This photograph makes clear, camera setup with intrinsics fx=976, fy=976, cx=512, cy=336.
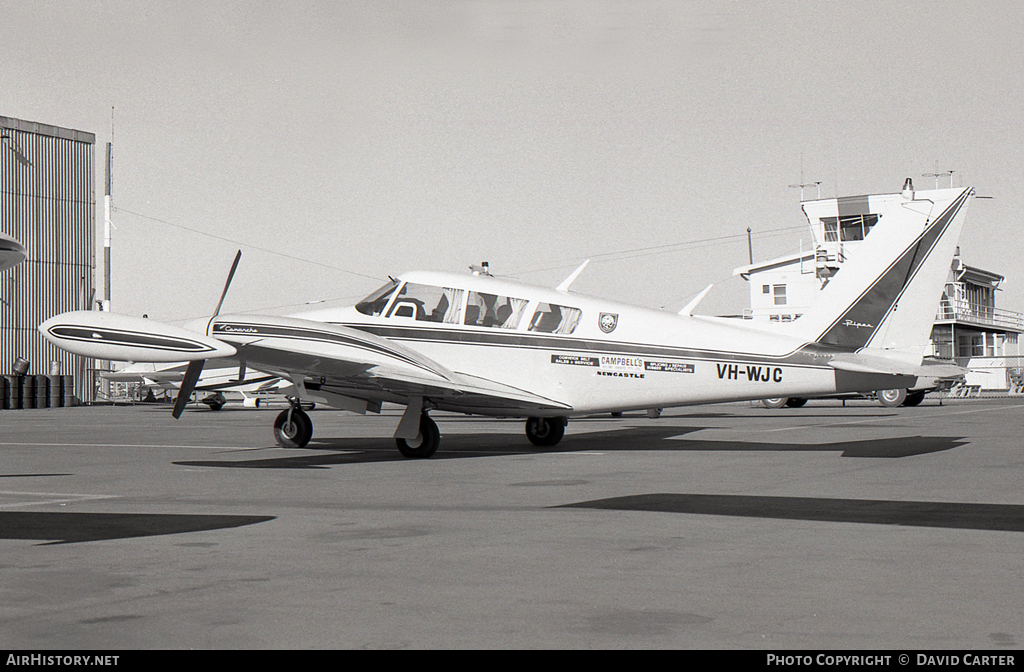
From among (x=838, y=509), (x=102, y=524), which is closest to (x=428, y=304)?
(x=102, y=524)

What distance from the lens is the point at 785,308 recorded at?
64188 millimetres

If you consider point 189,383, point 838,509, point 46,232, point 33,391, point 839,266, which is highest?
point 46,232

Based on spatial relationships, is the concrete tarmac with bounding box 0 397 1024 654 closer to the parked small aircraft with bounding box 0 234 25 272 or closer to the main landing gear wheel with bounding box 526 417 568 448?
the parked small aircraft with bounding box 0 234 25 272

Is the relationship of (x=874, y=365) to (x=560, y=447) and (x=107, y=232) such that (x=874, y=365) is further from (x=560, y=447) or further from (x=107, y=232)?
(x=107, y=232)

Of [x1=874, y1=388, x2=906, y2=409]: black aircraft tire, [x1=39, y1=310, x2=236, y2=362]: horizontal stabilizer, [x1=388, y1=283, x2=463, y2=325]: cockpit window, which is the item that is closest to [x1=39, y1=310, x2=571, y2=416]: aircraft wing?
[x1=39, y1=310, x2=236, y2=362]: horizontal stabilizer

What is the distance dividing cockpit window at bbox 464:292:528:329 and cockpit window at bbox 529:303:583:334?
29cm

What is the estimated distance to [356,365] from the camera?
1494cm

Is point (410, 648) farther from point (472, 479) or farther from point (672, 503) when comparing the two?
point (472, 479)

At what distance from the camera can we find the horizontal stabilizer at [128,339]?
13.1 m

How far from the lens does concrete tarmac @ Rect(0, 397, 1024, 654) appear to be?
15.4 feet

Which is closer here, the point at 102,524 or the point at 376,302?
the point at 102,524

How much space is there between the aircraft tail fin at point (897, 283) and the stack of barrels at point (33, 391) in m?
47.0

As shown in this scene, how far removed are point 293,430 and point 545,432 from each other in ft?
15.2

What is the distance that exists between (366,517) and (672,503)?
296 cm
